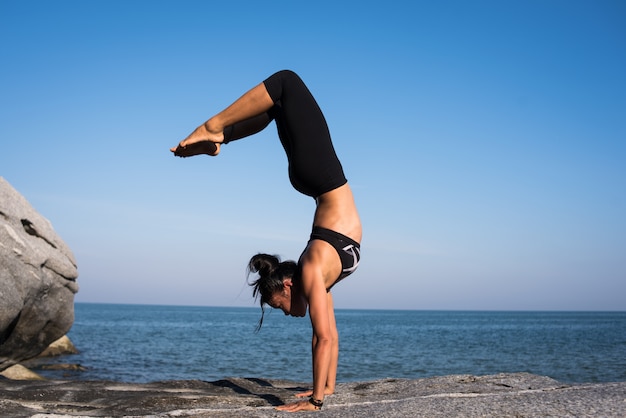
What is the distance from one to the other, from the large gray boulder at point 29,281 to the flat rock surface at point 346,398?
1.92 metres

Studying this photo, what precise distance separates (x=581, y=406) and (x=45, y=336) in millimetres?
8945

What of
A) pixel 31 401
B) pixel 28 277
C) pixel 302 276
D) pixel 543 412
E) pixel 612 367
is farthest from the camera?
pixel 612 367

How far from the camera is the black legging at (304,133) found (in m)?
4.77

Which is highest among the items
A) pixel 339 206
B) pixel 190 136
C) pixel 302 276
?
pixel 190 136

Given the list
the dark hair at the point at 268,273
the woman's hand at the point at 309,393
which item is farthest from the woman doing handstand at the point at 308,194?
the woman's hand at the point at 309,393

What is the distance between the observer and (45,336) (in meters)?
9.91

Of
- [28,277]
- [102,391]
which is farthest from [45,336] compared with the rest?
[102,391]

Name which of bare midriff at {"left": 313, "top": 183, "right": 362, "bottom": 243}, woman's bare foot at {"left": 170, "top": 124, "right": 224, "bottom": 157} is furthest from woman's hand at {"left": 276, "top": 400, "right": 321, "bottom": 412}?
woman's bare foot at {"left": 170, "top": 124, "right": 224, "bottom": 157}

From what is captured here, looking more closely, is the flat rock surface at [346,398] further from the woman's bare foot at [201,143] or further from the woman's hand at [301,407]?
the woman's bare foot at [201,143]

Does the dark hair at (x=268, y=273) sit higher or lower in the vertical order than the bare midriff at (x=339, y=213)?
lower

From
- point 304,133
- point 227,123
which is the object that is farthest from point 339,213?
point 227,123

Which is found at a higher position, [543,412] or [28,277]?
[28,277]

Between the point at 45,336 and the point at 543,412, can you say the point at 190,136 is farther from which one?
the point at 45,336

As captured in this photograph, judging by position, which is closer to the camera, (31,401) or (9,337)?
(31,401)
